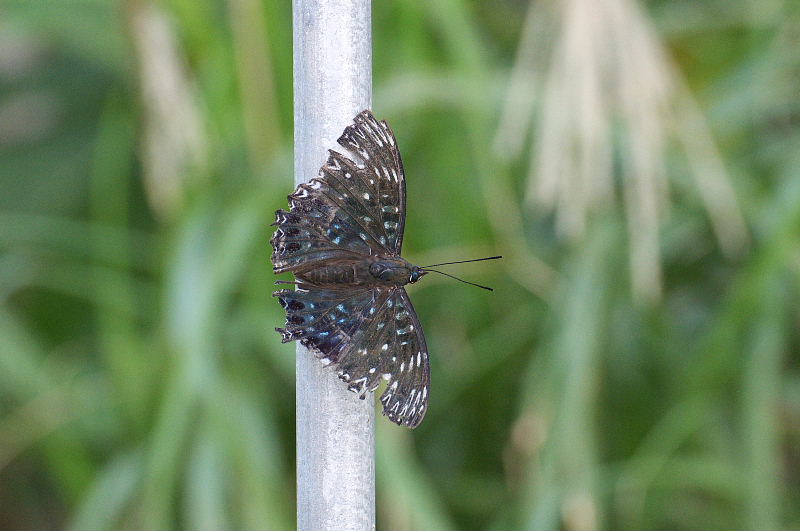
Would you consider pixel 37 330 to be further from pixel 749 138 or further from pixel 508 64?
pixel 749 138

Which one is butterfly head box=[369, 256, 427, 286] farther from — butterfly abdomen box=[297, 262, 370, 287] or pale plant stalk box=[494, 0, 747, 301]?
pale plant stalk box=[494, 0, 747, 301]

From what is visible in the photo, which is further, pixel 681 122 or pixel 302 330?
pixel 681 122

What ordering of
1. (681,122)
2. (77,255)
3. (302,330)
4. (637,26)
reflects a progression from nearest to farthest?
(302,330) → (637,26) → (681,122) → (77,255)

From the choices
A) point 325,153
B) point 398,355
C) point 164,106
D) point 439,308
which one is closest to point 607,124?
point 439,308

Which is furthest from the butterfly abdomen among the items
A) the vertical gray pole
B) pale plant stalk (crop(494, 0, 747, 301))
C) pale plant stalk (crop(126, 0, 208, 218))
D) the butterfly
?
pale plant stalk (crop(126, 0, 208, 218))

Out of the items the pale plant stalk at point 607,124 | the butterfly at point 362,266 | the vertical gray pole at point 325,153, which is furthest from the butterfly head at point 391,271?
the pale plant stalk at point 607,124

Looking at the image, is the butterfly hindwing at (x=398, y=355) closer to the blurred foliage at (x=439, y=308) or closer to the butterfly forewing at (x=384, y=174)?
the butterfly forewing at (x=384, y=174)

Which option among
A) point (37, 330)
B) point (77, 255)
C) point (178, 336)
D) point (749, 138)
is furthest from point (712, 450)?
point (37, 330)
